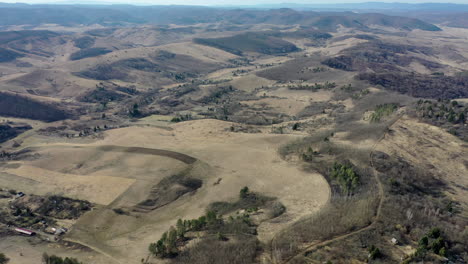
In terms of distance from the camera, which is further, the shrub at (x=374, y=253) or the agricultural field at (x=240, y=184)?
the agricultural field at (x=240, y=184)

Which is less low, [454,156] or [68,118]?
[454,156]

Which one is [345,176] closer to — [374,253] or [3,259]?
[374,253]

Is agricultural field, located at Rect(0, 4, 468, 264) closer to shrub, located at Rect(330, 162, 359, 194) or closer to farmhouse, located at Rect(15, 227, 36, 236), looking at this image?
shrub, located at Rect(330, 162, 359, 194)

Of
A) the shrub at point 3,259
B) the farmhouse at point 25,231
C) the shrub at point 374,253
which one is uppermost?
the shrub at point 374,253

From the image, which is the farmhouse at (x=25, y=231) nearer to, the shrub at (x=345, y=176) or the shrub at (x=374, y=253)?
the shrub at (x=374, y=253)

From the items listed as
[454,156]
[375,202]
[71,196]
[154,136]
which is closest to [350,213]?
[375,202]

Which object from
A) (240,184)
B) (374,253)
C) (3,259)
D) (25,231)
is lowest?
(25,231)

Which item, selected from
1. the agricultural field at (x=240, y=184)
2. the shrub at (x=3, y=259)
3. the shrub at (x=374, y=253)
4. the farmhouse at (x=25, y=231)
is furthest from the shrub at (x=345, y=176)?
the shrub at (x=3, y=259)

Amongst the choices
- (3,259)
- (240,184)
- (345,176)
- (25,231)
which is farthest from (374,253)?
(25,231)

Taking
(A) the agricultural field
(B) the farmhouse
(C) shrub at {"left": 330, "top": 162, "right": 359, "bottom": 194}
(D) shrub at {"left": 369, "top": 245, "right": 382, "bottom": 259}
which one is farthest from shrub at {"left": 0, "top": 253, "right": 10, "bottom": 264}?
(C) shrub at {"left": 330, "top": 162, "right": 359, "bottom": 194}

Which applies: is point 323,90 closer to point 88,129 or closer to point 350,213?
point 88,129

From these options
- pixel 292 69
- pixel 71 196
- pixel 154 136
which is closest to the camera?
pixel 71 196
